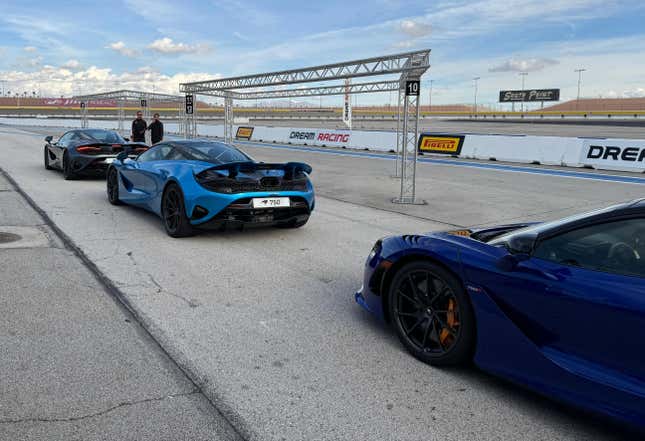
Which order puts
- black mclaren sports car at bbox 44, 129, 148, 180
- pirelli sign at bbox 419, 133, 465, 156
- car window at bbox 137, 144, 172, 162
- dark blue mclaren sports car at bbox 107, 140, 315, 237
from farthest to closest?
pirelli sign at bbox 419, 133, 465, 156
black mclaren sports car at bbox 44, 129, 148, 180
car window at bbox 137, 144, 172, 162
dark blue mclaren sports car at bbox 107, 140, 315, 237

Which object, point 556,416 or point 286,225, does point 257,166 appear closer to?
point 286,225

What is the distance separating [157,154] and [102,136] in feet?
19.1

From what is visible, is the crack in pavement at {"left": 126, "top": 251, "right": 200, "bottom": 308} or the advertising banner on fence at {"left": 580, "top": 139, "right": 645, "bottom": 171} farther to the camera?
the advertising banner on fence at {"left": 580, "top": 139, "right": 645, "bottom": 171}

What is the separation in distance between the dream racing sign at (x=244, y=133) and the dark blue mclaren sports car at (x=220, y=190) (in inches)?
1080

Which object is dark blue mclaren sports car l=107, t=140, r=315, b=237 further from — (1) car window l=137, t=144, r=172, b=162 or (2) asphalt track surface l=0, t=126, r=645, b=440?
(2) asphalt track surface l=0, t=126, r=645, b=440

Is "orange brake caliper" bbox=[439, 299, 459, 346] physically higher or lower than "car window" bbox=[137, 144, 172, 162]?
lower

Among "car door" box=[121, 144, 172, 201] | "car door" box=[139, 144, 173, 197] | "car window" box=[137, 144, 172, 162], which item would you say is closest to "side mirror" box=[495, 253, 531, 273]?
"car door" box=[139, 144, 173, 197]

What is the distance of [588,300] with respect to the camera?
268cm

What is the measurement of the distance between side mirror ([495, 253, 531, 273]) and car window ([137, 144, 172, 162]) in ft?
19.2

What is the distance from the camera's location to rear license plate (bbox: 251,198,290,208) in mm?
6570

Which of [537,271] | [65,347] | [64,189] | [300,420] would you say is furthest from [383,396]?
[64,189]

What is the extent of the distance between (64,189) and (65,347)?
27.7 ft

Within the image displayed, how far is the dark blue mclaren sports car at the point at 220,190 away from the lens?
6504 mm

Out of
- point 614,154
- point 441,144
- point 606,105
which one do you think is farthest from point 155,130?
point 606,105
